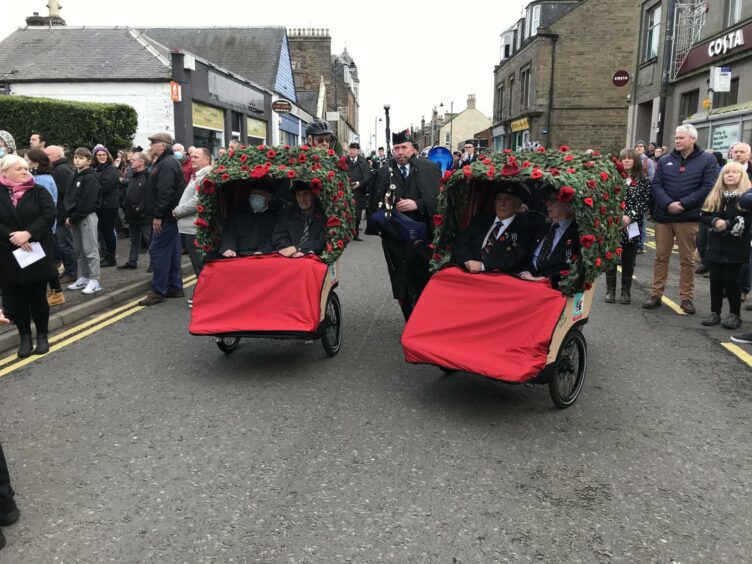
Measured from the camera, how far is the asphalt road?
321 cm

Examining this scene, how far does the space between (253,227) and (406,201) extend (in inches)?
61.5

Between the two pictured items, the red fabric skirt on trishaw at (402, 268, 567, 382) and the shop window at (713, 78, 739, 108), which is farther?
the shop window at (713, 78, 739, 108)

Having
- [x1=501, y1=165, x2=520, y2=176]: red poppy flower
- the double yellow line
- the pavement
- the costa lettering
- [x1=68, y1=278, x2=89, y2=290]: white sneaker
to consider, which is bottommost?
the double yellow line

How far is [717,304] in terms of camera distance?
7.69 metres

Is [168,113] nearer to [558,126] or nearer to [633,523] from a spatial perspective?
[633,523]

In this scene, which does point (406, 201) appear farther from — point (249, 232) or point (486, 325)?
point (486, 325)

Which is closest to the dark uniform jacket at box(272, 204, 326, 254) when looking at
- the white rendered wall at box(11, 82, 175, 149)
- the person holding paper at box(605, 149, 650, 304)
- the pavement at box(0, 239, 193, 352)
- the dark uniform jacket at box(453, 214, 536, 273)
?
the dark uniform jacket at box(453, 214, 536, 273)

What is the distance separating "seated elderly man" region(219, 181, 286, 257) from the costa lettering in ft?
60.8

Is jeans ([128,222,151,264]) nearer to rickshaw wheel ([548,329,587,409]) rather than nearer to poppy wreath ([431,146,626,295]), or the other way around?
poppy wreath ([431,146,626,295])

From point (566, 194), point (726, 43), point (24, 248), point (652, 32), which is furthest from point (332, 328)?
point (652, 32)

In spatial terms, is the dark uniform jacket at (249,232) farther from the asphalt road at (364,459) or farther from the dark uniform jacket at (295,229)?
the asphalt road at (364,459)

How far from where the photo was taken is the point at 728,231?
729 cm

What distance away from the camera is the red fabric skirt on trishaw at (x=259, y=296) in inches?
219

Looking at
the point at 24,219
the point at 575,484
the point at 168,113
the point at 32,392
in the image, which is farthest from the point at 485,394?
the point at 168,113
